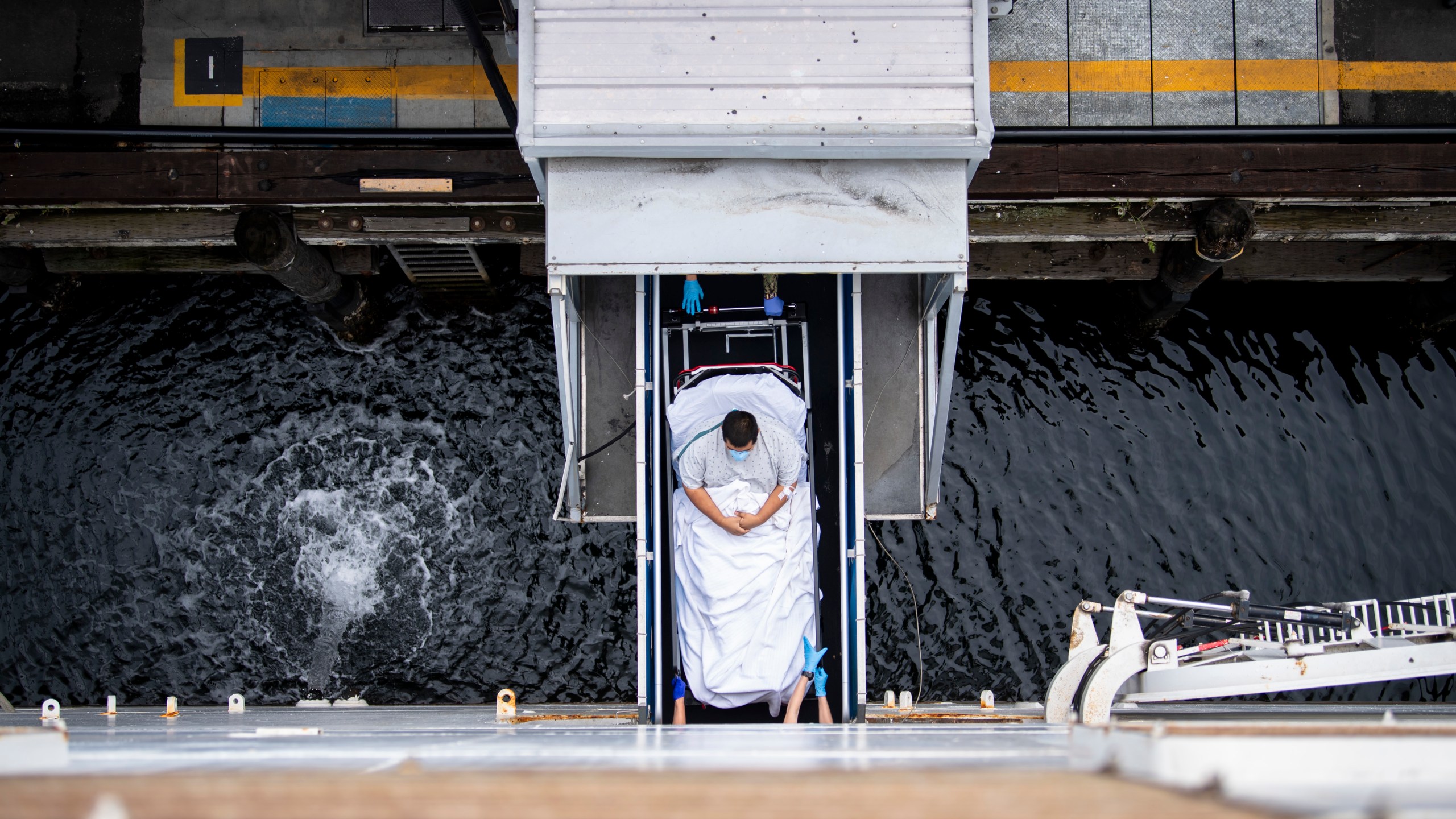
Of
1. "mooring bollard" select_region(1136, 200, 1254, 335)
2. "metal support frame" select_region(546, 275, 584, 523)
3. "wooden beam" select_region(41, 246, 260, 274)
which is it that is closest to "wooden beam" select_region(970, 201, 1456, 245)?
"mooring bollard" select_region(1136, 200, 1254, 335)

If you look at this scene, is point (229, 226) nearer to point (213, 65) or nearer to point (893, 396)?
point (213, 65)

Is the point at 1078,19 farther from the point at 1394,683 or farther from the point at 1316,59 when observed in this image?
the point at 1394,683

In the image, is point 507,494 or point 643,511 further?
point 507,494

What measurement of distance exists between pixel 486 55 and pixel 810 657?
417 cm

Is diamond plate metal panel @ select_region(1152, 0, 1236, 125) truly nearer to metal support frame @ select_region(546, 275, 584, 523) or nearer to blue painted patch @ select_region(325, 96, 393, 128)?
metal support frame @ select_region(546, 275, 584, 523)

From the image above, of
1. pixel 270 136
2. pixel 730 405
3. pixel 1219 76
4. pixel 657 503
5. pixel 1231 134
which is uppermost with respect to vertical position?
pixel 1219 76

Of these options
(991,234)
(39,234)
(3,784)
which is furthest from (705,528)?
(39,234)

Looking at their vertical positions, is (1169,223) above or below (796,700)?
above

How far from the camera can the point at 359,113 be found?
6867 mm

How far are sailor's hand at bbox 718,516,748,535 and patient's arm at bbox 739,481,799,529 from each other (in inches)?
0.6

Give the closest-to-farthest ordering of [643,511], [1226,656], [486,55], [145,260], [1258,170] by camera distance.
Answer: [1226,656]
[643,511]
[486,55]
[1258,170]
[145,260]

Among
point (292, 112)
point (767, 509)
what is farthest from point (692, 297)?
point (292, 112)

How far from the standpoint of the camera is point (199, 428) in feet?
25.6

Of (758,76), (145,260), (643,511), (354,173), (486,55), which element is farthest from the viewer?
(145,260)
